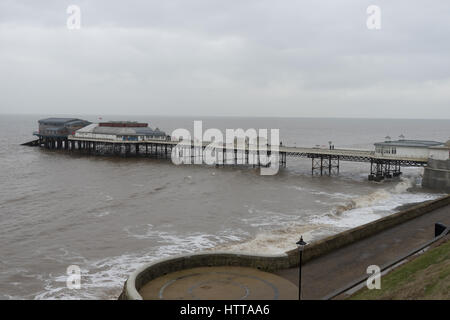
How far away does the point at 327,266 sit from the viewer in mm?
20500

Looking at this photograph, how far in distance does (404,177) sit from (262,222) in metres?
35.0

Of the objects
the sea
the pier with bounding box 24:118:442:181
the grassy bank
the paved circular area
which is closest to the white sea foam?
the sea

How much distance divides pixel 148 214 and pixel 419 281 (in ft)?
87.4

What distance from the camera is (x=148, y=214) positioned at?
126 ft

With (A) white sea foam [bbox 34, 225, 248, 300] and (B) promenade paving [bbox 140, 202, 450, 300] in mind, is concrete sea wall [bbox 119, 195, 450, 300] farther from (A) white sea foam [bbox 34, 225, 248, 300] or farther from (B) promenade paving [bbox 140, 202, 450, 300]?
(A) white sea foam [bbox 34, 225, 248, 300]

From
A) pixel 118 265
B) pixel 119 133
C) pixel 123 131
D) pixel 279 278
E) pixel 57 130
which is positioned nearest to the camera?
pixel 279 278

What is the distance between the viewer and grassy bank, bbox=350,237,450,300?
14320mm

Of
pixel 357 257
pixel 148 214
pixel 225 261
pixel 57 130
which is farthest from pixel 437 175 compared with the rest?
pixel 57 130

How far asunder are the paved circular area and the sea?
18.2 ft

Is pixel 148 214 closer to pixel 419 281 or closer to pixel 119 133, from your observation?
pixel 419 281

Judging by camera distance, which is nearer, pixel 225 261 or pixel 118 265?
pixel 225 261

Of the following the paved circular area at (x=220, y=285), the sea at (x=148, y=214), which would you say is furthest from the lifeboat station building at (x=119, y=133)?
the paved circular area at (x=220, y=285)
